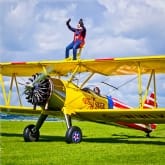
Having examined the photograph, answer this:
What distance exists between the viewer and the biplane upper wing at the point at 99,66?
1380cm

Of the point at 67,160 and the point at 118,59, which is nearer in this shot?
the point at 67,160

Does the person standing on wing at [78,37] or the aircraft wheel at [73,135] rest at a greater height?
the person standing on wing at [78,37]

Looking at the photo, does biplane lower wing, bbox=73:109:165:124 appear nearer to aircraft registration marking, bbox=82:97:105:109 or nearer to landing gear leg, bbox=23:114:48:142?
aircraft registration marking, bbox=82:97:105:109

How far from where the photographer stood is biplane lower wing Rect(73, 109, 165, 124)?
43.3ft

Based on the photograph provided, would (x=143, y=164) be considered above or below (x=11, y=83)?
below

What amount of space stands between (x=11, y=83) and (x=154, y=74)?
19.1 ft

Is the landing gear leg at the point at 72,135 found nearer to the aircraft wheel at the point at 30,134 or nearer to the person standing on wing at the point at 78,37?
the aircraft wheel at the point at 30,134

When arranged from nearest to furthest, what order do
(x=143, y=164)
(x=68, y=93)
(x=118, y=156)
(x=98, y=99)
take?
(x=143, y=164) < (x=118, y=156) < (x=68, y=93) < (x=98, y=99)

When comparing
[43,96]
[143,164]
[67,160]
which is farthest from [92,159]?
[43,96]

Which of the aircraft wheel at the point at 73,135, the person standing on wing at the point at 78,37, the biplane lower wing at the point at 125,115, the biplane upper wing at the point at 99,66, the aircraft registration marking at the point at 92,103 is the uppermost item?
the person standing on wing at the point at 78,37

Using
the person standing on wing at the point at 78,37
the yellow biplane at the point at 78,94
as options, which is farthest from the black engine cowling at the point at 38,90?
the person standing on wing at the point at 78,37

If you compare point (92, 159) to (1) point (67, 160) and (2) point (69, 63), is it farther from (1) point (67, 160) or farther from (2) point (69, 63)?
(2) point (69, 63)

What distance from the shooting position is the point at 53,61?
14.6 meters

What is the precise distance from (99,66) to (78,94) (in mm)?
1338
